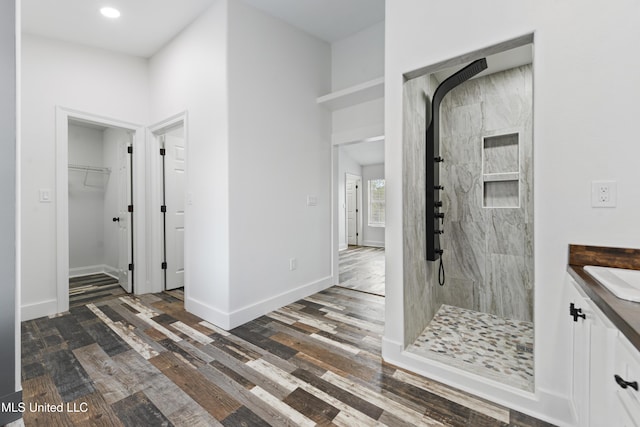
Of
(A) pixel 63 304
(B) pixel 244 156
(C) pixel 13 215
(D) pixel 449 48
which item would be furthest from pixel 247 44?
(A) pixel 63 304

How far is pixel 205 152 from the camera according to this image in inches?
114

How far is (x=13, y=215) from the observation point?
1594 mm

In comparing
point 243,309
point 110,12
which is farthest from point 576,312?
point 110,12

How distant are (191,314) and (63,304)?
146 cm

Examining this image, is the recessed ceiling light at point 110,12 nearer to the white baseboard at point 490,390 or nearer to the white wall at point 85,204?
the white wall at point 85,204

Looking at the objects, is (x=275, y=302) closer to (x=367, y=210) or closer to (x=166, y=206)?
(x=166, y=206)

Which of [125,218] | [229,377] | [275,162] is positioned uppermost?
[275,162]

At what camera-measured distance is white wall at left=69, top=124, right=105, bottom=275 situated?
4707 millimetres

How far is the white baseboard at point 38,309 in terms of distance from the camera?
9.39ft

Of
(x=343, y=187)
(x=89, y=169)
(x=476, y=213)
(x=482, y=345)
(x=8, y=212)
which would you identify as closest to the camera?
(x=8, y=212)

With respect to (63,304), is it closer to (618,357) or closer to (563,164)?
(618,357)

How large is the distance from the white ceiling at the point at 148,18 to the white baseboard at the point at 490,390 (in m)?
3.27

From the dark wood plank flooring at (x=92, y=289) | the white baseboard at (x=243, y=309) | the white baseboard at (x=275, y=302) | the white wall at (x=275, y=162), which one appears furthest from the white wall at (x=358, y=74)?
the dark wood plank flooring at (x=92, y=289)

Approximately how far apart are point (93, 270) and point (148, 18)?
422cm
